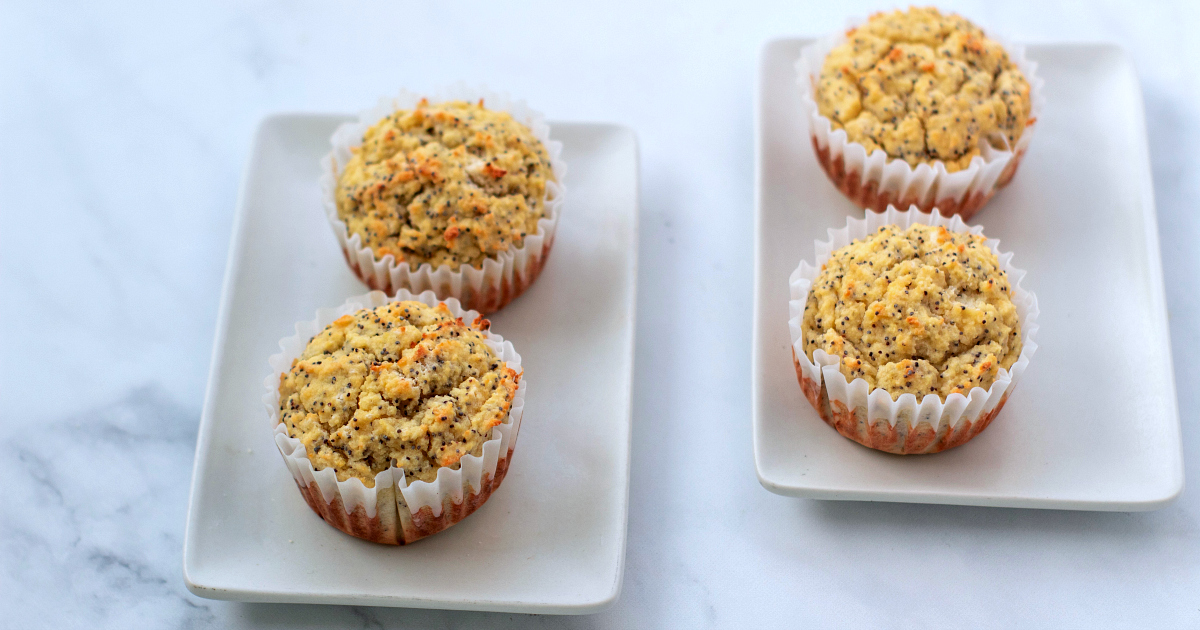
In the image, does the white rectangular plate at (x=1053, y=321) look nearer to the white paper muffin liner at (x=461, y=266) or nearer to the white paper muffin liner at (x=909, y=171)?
the white paper muffin liner at (x=909, y=171)

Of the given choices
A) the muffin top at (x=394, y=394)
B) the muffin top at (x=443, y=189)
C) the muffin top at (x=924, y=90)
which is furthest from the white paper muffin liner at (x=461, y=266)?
the muffin top at (x=924, y=90)

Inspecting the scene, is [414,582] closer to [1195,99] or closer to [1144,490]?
[1144,490]

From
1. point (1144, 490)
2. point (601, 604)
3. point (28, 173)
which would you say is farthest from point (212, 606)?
point (1144, 490)

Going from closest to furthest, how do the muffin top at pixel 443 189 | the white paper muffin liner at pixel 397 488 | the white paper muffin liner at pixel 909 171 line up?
the white paper muffin liner at pixel 397 488
the muffin top at pixel 443 189
the white paper muffin liner at pixel 909 171

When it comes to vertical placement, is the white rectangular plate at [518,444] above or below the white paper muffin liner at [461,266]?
below

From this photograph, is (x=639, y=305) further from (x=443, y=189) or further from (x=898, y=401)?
(x=898, y=401)

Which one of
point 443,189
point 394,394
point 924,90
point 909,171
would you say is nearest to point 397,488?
point 394,394
